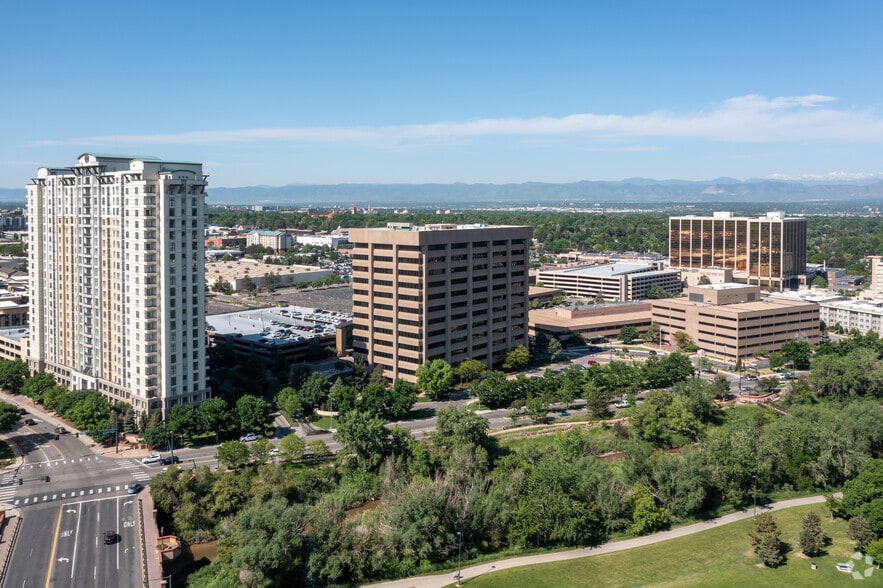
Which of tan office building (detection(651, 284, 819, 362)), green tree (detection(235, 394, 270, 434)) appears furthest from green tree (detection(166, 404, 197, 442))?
tan office building (detection(651, 284, 819, 362))

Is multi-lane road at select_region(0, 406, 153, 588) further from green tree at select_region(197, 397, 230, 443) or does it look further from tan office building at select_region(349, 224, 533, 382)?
tan office building at select_region(349, 224, 533, 382)

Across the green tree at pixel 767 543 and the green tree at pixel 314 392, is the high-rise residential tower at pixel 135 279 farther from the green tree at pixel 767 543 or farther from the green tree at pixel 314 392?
the green tree at pixel 767 543

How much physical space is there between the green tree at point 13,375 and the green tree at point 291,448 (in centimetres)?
3403

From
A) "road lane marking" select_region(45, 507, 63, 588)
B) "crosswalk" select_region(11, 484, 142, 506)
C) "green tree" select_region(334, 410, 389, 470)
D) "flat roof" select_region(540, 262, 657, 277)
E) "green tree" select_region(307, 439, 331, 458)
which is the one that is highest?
"flat roof" select_region(540, 262, 657, 277)

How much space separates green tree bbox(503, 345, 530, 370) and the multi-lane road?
132 ft

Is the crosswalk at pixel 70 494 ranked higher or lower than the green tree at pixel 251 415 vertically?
lower

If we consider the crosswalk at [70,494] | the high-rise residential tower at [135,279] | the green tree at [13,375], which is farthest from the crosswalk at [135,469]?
the green tree at [13,375]

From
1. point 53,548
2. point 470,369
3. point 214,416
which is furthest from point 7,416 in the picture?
point 470,369

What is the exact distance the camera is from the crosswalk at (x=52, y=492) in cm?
4891

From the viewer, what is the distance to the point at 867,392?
70500mm

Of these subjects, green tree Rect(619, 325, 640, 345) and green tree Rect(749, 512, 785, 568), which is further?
green tree Rect(619, 325, 640, 345)

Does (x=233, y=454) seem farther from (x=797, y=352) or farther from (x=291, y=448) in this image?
(x=797, y=352)

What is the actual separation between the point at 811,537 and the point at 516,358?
143 feet

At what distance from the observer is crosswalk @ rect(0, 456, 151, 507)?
48.9 m
